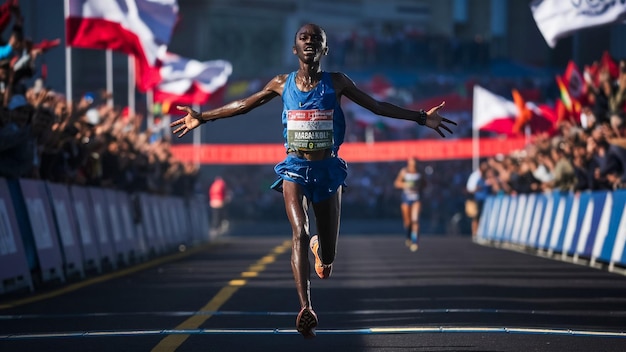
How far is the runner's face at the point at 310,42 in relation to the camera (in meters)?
10.7

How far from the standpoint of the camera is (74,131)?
826 inches

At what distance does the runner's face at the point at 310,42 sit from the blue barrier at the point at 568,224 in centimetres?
1062

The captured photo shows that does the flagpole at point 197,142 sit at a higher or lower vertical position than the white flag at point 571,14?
lower

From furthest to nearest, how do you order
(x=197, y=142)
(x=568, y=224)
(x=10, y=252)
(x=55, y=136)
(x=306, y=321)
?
(x=197, y=142) < (x=568, y=224) < (x=55, y=136) < (x=10, y=252) < (x=306, y=321)

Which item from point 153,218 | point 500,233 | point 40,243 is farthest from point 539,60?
point 40,243

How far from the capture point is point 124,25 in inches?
1136

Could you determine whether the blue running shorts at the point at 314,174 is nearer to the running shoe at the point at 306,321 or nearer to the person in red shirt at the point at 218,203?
the running shoe at the point at 306,321

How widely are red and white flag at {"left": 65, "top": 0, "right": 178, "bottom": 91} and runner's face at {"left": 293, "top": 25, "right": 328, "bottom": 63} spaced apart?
17.1 metres

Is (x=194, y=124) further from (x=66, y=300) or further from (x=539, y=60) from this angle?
(x=539, y=60)

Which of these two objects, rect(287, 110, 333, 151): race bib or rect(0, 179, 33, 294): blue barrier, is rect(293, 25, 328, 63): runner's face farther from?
rect(0, 179, 33, 294): blue barrier

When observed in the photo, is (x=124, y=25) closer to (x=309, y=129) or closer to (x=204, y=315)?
(x=204, y=315)

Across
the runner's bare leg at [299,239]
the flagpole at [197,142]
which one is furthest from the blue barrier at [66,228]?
the flagpole at [197,142]

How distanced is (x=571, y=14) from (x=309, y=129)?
1200cm

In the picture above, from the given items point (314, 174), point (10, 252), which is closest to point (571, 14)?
point (10, 252)
